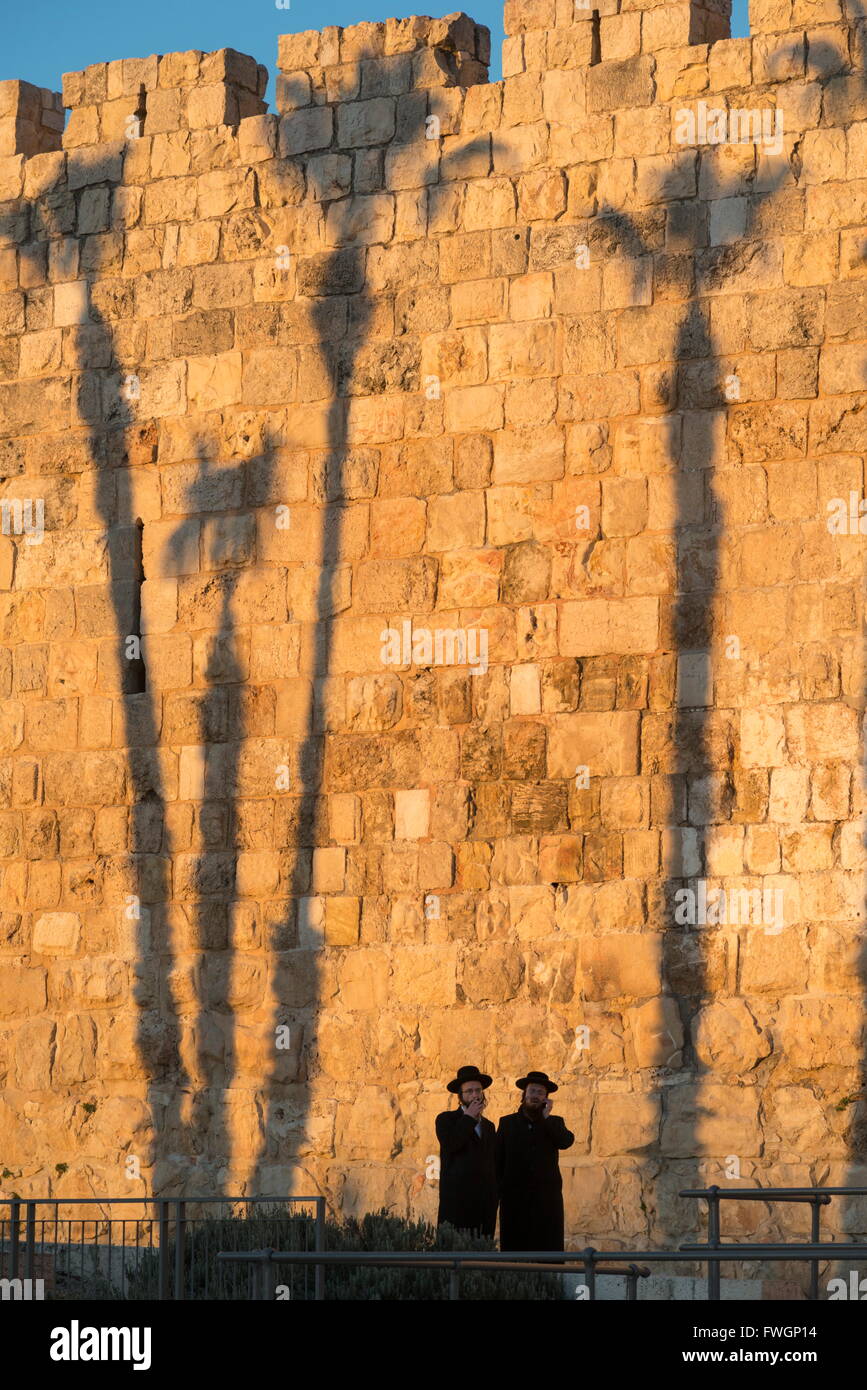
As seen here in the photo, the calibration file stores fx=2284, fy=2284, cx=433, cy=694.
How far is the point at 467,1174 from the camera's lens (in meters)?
9.13

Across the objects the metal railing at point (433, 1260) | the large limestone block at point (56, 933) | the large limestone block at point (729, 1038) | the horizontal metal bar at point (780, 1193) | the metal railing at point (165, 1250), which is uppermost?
the large limestone block at point (56, 933)

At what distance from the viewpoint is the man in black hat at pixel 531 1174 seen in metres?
9.14

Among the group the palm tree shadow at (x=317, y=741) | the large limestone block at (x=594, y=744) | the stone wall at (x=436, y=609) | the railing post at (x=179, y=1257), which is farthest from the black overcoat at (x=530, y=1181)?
the large limestone block at (x=594, y=744)

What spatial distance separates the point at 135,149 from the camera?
11.9 meters

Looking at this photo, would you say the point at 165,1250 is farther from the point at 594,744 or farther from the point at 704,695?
the point at 704,695

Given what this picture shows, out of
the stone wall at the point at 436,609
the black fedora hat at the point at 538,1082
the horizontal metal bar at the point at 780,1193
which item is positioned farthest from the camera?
the stone wall at the point at 436,609

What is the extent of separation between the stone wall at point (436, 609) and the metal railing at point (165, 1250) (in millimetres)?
539

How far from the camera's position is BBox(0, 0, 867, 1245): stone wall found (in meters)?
9.95

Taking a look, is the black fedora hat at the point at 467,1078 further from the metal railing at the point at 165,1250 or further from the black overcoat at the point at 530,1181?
the metal railing at the point at 165,1250

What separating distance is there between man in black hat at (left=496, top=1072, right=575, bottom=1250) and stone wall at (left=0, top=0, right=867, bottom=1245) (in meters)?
0.70

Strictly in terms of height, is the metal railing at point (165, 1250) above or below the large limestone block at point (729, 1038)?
below

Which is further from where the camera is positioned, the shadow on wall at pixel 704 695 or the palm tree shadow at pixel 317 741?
the palm tree shadow at pixel 317 741
